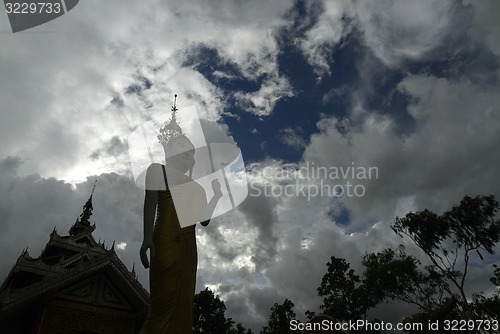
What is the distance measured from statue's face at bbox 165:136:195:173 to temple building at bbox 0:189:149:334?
11.4 metres

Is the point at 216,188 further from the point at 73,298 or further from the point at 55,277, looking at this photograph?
the point at 73,298

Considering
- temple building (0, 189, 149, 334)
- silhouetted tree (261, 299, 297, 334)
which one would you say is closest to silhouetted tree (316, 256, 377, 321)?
silhouetted tree (261, 299, 297, 334)

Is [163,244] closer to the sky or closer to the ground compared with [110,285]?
closer to the ground

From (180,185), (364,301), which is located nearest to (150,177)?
(180,185)

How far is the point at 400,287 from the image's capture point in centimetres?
2494

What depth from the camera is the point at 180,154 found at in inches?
172

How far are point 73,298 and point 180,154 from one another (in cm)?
1233

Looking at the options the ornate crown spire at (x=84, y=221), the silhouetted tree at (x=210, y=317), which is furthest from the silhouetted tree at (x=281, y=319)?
the ornate crown spire at (x=84, y=221)

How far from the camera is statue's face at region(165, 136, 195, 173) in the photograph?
14.0 feet

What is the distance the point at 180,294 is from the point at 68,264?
A: 15.0 m

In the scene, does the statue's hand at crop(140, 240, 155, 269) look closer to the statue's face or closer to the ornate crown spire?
the statue's face

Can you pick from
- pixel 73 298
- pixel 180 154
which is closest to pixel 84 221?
pixel 73 298

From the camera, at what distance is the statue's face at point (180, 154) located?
14.0 ft

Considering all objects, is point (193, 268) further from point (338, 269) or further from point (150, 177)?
point (338, 269)
